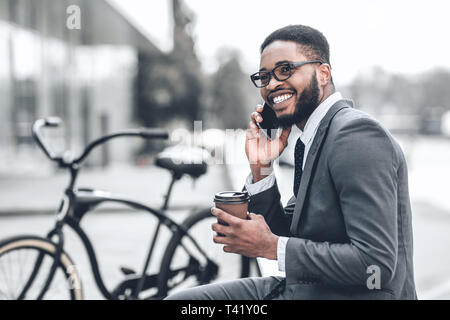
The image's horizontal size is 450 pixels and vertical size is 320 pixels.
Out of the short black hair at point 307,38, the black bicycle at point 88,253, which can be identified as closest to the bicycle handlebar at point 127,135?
the black bicycle at point 88,253

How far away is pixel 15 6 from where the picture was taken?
12508 millimetres

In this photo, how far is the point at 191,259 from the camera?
3221 mm

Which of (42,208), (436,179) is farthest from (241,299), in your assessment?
(436,179)

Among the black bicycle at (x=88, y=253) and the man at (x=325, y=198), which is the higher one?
the man at (x=325, y=198)

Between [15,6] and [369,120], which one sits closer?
[369,120]

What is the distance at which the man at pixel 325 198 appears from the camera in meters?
1.26

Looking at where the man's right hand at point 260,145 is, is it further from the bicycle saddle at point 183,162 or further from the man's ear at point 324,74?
the bicycle saddle at point 183,162

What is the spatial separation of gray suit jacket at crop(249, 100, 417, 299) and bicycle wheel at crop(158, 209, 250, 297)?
169 centimetres

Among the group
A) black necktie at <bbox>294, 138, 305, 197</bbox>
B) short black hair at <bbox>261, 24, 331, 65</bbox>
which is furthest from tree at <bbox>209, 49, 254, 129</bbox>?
short black hair at <bbox>261, 24, 331, 65</bbox>

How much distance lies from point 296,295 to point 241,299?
25 centimetres

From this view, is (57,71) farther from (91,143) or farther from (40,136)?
(91,143)

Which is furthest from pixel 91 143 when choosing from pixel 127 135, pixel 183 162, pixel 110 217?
pixel 110 217
